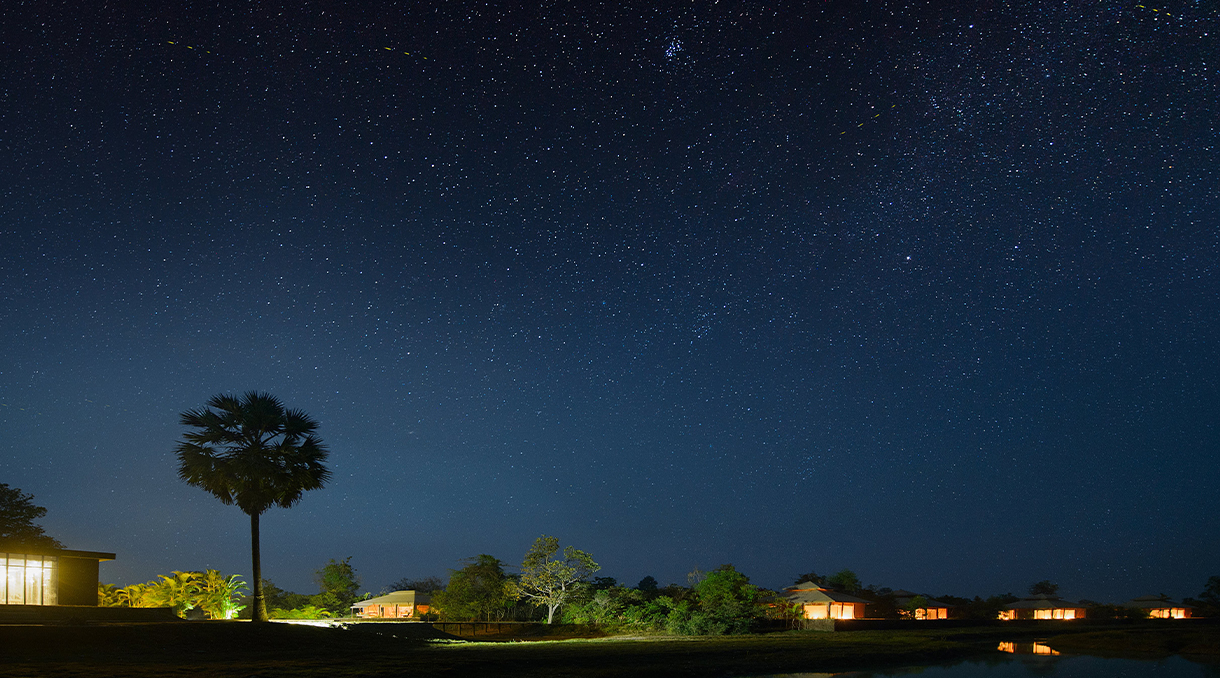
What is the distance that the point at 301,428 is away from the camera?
1286 inches

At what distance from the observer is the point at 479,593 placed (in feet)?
157

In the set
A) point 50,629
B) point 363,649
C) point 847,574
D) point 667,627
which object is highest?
point 50,629

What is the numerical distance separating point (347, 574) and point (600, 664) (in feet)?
153

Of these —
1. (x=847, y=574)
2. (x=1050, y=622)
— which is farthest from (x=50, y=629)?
(x=847, y=574)

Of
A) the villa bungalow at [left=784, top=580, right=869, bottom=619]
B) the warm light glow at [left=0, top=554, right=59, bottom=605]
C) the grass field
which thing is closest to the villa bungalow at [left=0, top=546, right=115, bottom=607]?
the warm light glow at [left=0, top=554, right=59, bottom=605]

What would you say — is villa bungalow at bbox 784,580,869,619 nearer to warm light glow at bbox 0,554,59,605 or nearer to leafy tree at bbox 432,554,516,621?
leafy tree at bbox 432,554,516,621

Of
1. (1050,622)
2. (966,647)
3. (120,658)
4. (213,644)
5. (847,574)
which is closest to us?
(120,658)

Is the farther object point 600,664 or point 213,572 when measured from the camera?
point 213,572

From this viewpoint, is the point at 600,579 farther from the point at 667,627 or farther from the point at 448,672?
the point at 448,672

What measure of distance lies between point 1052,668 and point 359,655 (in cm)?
2792

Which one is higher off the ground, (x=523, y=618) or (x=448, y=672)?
(x=448, y=672)

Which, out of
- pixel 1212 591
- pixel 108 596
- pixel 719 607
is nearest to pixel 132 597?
pixel 108 596

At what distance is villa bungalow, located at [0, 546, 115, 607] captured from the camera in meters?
29.7

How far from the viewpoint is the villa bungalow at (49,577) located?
1170 inches
